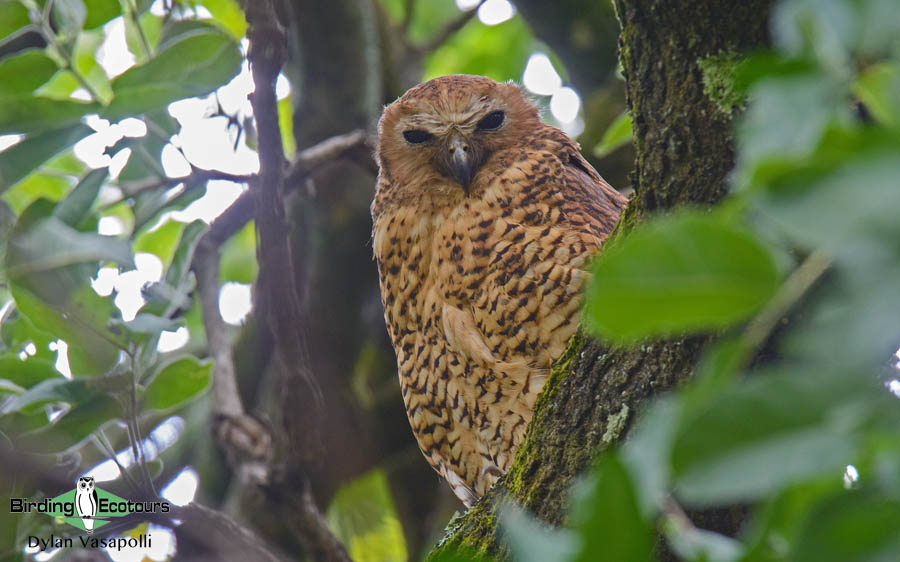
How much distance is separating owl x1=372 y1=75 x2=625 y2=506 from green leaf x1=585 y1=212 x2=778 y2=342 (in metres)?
1.75

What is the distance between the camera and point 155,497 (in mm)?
1987

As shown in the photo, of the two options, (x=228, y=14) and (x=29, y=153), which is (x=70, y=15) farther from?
(x=228, y=14)

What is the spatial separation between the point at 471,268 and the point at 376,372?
216 cm

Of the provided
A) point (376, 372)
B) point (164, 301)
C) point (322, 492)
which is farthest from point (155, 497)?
point (376, 372)

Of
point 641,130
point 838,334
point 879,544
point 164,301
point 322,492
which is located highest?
point 164,301

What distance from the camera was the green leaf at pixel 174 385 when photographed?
7.66ft

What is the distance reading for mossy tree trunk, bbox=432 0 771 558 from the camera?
53.3 inches

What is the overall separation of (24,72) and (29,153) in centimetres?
18

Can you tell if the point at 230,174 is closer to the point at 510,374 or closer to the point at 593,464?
the point at 510,374

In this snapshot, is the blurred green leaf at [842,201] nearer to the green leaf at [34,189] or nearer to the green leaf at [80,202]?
the green leaf at [80,202]

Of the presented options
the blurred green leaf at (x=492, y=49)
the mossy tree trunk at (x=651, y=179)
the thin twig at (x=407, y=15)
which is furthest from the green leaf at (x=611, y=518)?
the blurred green leaf at (x=492, y=49)

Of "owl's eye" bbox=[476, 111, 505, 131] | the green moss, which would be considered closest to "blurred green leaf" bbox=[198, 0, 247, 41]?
"owl's eye" bbox=[476, 111, 505, 131]

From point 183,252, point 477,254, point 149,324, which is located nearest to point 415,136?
point 477,254

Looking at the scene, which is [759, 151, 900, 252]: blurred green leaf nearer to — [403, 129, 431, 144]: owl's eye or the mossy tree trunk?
the mossy tree trunk
